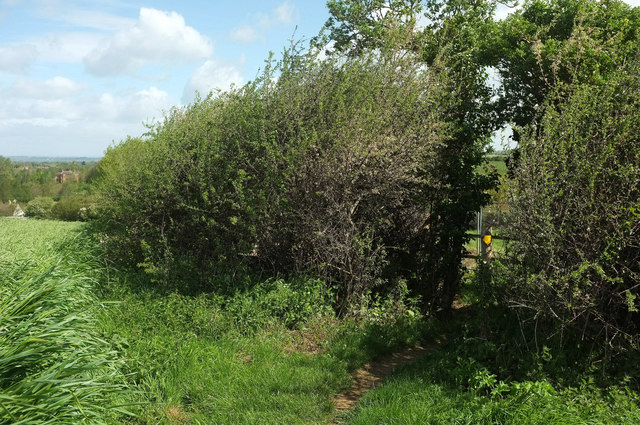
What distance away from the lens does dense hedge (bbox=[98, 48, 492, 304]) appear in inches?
310

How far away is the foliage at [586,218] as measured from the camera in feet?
16.4

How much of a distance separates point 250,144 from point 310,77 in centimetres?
152

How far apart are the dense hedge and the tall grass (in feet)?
8.71

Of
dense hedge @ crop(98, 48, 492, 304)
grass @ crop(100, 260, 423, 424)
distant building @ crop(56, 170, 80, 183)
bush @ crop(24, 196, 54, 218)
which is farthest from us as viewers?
distant building @ crop(56, 170, 80, 183)

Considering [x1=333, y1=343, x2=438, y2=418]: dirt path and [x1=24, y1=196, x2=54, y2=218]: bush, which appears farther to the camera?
[x1=24, y1=196, x2=54, y2=218]: bush

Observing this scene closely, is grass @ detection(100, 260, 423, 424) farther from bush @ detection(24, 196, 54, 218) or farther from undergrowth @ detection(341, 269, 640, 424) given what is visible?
bush @ detection(24, 196, 54, 218)

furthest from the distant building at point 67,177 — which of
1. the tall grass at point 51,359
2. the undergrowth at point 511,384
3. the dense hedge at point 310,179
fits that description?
the undergrowth at point 511,384

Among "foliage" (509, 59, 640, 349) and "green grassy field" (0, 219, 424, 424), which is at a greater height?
"foliage" (509, 59, 640, 349)

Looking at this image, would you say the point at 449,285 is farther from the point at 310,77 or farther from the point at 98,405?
the point at 98,405

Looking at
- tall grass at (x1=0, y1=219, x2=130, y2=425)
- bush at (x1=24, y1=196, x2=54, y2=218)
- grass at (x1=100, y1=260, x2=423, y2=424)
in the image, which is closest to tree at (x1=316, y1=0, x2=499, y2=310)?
grass at (x1=100, y1=260, x2=423, y2=424)

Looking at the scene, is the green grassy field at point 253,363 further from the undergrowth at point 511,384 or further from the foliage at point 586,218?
the foliage at point 586,218

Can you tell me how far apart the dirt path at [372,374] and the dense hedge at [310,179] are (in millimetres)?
1227

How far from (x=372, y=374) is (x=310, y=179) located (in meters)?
3.00

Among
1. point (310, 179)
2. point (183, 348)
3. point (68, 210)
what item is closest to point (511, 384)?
point (183, 348)
